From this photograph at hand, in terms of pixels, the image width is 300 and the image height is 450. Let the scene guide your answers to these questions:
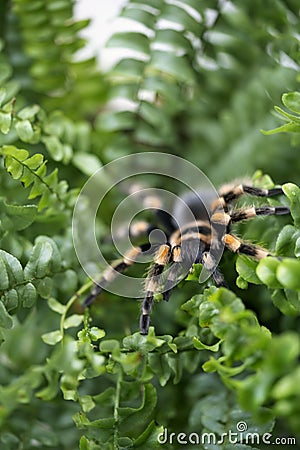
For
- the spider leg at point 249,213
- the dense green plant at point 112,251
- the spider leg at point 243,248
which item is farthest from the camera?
the spider leg at point 249,213

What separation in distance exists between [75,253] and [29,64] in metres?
0.61

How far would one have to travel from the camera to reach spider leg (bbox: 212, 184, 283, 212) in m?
1.06

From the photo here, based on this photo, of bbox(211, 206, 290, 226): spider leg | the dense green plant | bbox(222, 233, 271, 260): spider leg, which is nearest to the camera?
the dense green plant

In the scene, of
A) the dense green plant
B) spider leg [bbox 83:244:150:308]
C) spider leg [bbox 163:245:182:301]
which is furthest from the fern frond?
spider leg [bbox 163:245:182:301]

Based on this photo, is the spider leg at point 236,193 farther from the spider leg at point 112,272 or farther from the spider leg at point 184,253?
the spider leg at point 112,272

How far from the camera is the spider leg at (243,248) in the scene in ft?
3.03

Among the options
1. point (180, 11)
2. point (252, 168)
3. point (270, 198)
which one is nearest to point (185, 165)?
point (252, 168)

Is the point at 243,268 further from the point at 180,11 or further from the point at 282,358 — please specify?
the point at 180,11

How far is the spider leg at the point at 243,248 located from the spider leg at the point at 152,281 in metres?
0.10

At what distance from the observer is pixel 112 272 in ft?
3.75

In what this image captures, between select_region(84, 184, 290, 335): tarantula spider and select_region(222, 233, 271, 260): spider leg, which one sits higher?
select_region(222, 233, 271, 260): spider leg

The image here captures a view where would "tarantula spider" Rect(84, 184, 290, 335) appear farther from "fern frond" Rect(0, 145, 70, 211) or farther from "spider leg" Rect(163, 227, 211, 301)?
"fern frond" Rect(0, 145, 70, 211)

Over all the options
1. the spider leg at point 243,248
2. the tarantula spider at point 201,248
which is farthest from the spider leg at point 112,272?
the spider leg at point 243,248

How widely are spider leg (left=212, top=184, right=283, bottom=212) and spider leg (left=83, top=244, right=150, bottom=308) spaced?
0.18m
